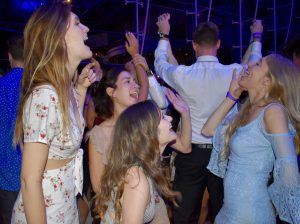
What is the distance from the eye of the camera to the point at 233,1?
17.3 feet

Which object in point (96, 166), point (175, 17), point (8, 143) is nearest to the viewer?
point (96, 166)

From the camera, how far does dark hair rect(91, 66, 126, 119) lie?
2137mm

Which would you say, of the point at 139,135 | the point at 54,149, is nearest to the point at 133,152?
the point at 139,135

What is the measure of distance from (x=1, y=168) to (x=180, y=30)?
13.2ft

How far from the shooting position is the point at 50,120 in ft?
4.00

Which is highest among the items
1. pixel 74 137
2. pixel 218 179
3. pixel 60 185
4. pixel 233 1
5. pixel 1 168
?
pixel 233 1

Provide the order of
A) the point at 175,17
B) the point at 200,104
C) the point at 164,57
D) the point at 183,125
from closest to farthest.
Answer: the point at 183,125
the point at 200,104
the point at 164,57
the point at 175,17

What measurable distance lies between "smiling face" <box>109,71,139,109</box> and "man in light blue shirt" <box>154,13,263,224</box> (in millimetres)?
549

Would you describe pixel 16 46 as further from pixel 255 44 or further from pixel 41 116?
pixel 255 44

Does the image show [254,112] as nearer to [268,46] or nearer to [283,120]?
[283,120]

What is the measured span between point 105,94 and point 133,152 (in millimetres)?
788

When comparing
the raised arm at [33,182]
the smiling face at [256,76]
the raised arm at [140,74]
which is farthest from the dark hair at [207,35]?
the raised arm at [33,182]

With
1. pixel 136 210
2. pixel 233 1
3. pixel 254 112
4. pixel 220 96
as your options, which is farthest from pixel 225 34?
pixel 136 210

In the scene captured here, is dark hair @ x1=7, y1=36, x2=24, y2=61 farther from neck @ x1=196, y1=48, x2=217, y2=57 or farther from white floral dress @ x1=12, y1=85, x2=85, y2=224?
neck @ x1=196, y1=48, x2=217, y2=57
